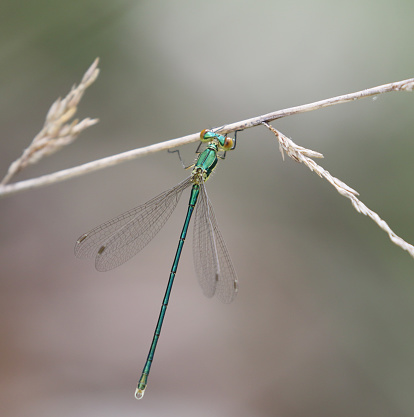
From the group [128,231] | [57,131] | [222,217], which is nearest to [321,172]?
[57,131]

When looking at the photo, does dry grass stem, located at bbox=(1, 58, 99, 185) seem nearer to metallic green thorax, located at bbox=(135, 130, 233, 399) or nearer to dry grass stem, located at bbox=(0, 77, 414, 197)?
dry grass stem, located at bbox=(0, 77, 414, 197)

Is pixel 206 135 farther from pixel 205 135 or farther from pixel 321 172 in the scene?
pixel 321 172

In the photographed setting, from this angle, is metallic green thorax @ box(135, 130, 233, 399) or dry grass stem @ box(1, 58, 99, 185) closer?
dry grass stem @ box(1, 58, 99, 185)

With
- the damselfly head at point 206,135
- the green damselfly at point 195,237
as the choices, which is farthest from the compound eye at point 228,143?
the damselfly head at point 206,135

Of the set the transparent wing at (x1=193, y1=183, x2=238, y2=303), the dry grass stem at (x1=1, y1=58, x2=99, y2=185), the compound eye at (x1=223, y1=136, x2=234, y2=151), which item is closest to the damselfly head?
the compound eye at (x1=223, y1=136, x2=234, y2=151)

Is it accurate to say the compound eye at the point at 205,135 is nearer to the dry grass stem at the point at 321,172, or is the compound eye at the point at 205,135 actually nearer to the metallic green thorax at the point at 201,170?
the metallic green thorax at the point at 201,170

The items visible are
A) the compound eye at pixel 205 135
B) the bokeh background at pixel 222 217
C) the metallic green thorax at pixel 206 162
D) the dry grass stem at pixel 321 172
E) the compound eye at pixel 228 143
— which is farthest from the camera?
the bokeh background at pixel 222 217

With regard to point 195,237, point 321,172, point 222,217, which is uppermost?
point 222,217
